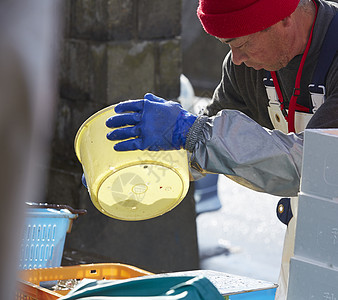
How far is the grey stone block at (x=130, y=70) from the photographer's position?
367 centimetres

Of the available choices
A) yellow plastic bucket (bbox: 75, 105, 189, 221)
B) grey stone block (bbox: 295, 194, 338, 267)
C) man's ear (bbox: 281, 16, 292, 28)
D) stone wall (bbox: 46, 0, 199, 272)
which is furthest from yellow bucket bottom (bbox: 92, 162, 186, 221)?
stone wall (bbox: 46, 0, 199, 272)

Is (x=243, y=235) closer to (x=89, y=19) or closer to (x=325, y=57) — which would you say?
(x=89, y=19)

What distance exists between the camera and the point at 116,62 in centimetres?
368

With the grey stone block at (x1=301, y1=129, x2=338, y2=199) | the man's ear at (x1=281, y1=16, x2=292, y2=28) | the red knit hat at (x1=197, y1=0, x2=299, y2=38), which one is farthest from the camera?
the man's ear at (x1=281, y1=16, x2=292, y2=28)

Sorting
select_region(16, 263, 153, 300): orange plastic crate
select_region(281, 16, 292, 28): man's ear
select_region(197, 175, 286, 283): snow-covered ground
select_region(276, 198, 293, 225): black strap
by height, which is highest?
select_region(281, 16, 292, 28): man's ear

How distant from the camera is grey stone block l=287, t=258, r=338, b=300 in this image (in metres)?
1.34

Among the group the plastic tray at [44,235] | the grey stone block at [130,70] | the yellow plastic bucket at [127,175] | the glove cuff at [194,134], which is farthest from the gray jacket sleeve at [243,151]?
the grey stone block at [130,70]

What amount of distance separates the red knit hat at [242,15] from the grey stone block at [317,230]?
2.62ft

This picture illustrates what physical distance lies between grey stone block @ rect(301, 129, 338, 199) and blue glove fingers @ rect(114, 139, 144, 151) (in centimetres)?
47

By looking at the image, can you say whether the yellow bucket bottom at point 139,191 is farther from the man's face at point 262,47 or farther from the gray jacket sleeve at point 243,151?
the man's face at point 262,47

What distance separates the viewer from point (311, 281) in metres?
1.38

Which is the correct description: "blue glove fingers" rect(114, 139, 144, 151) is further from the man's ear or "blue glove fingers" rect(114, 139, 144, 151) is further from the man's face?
the man's ear

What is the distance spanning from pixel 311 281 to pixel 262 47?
0.96 metres

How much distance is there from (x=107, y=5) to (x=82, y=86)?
513mm
